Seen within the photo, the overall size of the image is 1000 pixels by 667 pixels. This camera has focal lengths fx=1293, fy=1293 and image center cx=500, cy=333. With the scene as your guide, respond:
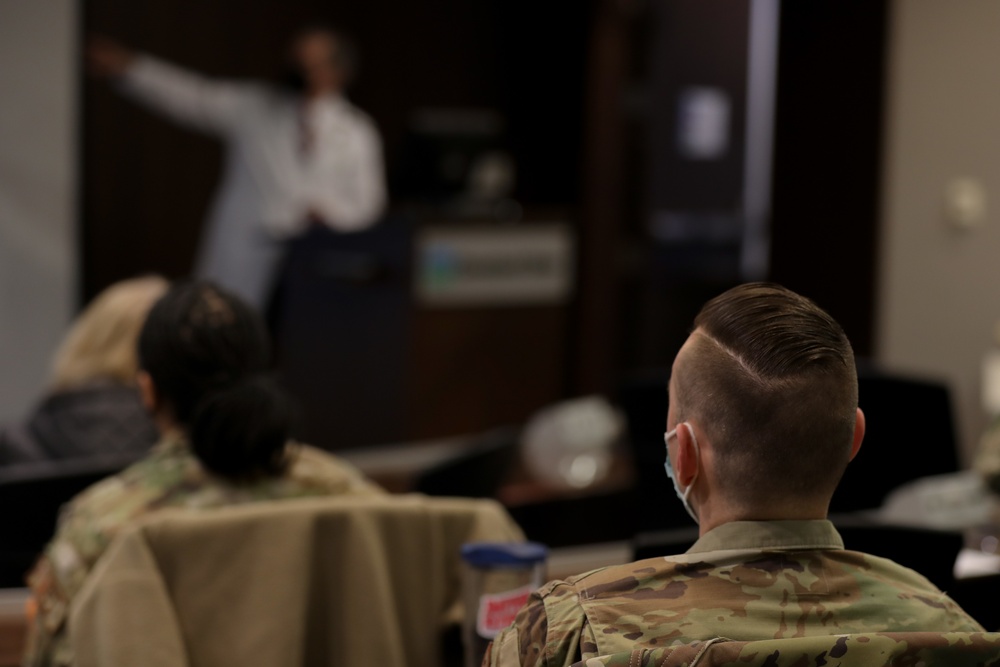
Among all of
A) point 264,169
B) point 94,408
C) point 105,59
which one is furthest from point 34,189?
point 94,408

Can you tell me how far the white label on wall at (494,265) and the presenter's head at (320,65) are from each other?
978 mm

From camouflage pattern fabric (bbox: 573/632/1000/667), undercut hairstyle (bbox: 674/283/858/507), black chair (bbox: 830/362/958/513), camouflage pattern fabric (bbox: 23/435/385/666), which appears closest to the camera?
camouflage pattern fabric (bbox: 573/632/1000/667)

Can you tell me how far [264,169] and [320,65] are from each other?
22.0 inches

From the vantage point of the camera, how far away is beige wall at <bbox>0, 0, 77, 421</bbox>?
17.3ft

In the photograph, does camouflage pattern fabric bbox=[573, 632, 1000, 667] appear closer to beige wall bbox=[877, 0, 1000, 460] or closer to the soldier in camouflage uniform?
the soldier in camouflage uniform

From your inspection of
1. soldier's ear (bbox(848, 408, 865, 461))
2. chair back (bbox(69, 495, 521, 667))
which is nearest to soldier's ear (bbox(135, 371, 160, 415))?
chair back (bbox(69, 495, 521, 667))

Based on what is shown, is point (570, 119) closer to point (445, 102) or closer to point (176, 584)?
point (445, 102)

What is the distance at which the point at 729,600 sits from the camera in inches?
42.2

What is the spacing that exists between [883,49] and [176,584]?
3.47 meters

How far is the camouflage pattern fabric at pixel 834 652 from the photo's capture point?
100 cm

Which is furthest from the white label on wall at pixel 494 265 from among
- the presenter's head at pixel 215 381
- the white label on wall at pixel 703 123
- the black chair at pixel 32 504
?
the presenter's head at pixel 215 381

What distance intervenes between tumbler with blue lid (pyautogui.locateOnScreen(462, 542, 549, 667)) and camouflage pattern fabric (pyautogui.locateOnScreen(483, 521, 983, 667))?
1.19 ft

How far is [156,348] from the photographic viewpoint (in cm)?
184

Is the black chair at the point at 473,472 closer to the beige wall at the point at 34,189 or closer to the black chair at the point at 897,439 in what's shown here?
the black chair at the point at 897,439
